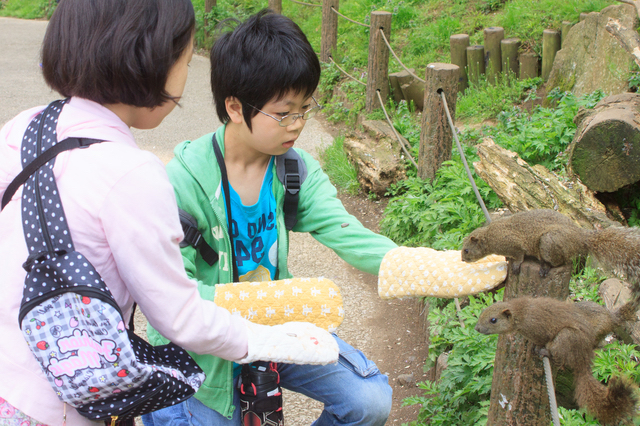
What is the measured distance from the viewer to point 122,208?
3.21 ft

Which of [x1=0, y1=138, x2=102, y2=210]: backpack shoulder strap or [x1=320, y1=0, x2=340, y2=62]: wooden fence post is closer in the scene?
[x1=0, y1=138, x2=102, y2=210]: backpack shoulder strap

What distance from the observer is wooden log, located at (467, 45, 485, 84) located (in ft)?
19.9

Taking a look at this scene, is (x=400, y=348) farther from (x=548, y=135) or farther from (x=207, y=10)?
(x=207, y=10)

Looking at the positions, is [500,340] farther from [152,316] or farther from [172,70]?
[172,70]

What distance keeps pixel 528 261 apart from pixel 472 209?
222 cm

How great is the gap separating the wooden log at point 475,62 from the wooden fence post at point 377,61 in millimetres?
1028

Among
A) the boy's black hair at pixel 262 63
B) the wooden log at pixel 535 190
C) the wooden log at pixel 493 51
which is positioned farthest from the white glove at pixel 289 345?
the wooden log at pixel 493 51

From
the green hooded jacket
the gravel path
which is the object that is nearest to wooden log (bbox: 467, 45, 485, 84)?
the gravel path

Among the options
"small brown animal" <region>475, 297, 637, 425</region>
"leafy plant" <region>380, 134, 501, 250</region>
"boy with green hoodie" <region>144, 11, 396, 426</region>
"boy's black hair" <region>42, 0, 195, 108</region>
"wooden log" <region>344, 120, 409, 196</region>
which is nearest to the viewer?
"boy's black hair" <region>42, 0, 195, 108</region>

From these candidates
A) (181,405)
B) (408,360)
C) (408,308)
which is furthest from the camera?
(408,308)

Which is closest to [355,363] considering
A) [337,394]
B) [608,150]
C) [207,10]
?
[337,394]

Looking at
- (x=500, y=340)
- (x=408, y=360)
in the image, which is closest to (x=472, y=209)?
(x=408, y=360)

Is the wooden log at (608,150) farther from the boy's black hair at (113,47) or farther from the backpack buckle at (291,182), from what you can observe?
the boy's black hair at (113,47)

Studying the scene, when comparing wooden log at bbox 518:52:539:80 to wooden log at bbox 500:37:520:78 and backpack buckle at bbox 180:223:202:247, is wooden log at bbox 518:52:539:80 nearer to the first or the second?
wooden log at bbox 500:37:520:78
